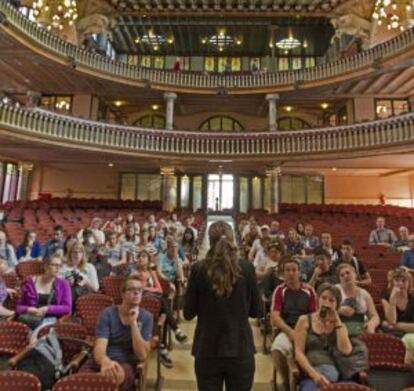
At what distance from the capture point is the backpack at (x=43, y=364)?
8.93ft

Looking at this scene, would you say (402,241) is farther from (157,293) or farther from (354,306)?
(157,293)

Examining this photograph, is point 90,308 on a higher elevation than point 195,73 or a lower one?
lower

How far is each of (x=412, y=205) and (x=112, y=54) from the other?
18007mm

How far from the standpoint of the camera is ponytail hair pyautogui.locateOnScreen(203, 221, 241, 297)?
2271mm

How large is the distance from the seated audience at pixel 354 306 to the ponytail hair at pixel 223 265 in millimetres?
1555

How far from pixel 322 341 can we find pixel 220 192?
56.4ft

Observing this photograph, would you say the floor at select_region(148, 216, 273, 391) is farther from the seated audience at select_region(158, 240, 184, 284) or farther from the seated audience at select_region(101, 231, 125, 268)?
the seated audience at select_region(101, 231, 125, 268)

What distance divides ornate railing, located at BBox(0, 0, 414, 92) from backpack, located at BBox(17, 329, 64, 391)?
12.4 metres

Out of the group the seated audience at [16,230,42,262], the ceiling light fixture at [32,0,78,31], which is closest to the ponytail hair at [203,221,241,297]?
the seated audience at [16,230,42,262]

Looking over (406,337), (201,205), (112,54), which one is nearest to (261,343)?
(406,337)

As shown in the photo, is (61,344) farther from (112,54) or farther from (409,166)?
(112,54)

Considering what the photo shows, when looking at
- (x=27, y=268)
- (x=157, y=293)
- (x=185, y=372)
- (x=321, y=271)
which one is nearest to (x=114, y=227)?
(x=27, y=268)

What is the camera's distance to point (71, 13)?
16.8 m

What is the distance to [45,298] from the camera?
12.5 feet
